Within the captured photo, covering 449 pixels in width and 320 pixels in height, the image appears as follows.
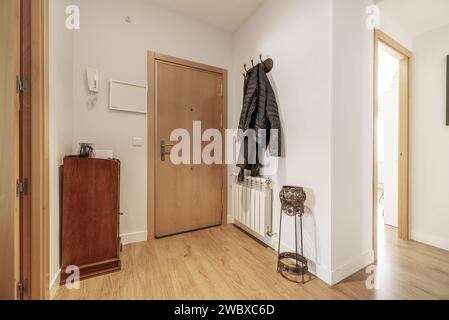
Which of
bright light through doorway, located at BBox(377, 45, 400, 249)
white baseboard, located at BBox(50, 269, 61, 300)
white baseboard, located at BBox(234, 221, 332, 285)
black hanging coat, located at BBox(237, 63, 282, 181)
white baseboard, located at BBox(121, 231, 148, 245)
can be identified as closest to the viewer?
white baseboard, located at BBox(50, 269, 61, 300)

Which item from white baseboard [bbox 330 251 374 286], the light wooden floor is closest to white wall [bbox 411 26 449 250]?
the light wooden floor

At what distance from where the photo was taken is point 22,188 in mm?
1027

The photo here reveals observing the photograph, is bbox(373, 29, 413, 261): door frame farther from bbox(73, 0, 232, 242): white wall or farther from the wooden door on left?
the wooden door on left

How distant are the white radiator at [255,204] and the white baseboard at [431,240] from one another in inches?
65.0

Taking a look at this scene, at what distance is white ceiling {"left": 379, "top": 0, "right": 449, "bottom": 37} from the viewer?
5.33 feet

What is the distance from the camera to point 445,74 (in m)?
1.89

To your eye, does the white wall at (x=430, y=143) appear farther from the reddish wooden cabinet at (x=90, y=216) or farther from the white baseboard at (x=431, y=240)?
the reddish wooden cabinet at (x=90, y=216)

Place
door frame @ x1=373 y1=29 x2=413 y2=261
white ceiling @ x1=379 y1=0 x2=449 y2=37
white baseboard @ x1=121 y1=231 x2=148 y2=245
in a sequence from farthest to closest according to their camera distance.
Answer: door frame @ x1=373 y1=29 x2=413 y2=261 < white baseboard @ x1=121 y1=231 x2=148 y2=245 < white ceiling @ x1=379 y1=0 x2=449 y2=37

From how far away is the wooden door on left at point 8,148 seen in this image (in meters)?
0.93

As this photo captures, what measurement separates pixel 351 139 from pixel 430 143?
49.7 inches

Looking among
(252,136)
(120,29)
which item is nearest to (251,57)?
(252,136)

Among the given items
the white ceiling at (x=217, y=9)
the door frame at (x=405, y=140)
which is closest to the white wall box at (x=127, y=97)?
the white ceiling at (x=217, y=9)

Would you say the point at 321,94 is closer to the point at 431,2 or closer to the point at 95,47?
the point at 431,2

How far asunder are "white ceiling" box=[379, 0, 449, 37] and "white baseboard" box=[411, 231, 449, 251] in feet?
6.98
